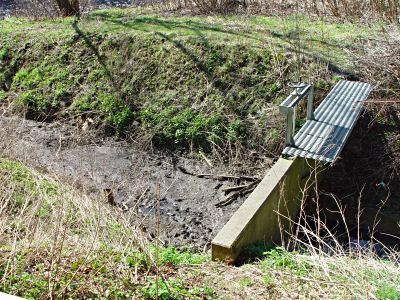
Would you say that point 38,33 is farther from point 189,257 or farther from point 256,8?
point 189,257

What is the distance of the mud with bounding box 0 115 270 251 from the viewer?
287 inches

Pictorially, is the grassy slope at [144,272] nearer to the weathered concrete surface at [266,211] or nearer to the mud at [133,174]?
the weathered concrete surface at [266,211]

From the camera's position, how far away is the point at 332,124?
748cm

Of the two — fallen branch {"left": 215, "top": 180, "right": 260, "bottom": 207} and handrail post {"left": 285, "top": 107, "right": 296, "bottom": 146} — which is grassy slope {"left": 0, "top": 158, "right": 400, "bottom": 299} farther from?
fallen branch {"left": 215, "top": 180, "right": 260, "bottom": 207}

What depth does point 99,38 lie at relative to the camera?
11141 mm

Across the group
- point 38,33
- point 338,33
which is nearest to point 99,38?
point 38,33

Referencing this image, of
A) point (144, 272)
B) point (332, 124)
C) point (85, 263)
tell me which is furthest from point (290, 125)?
point (85, 263)

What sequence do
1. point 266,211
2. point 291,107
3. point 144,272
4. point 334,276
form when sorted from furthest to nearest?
1. point 291,107
2. point 266,211
3. point 144,272
4. point 334,276

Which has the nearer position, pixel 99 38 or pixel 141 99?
pixel 141 99

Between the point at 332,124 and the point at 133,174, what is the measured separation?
3.06 m

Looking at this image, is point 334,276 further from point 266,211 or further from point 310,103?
point 310,103

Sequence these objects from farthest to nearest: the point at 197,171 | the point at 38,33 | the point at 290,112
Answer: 1. the point at 38,33
2. the point at 197,171
3. the point at 290,112

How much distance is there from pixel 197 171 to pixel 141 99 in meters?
2.04

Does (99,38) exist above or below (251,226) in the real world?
above
